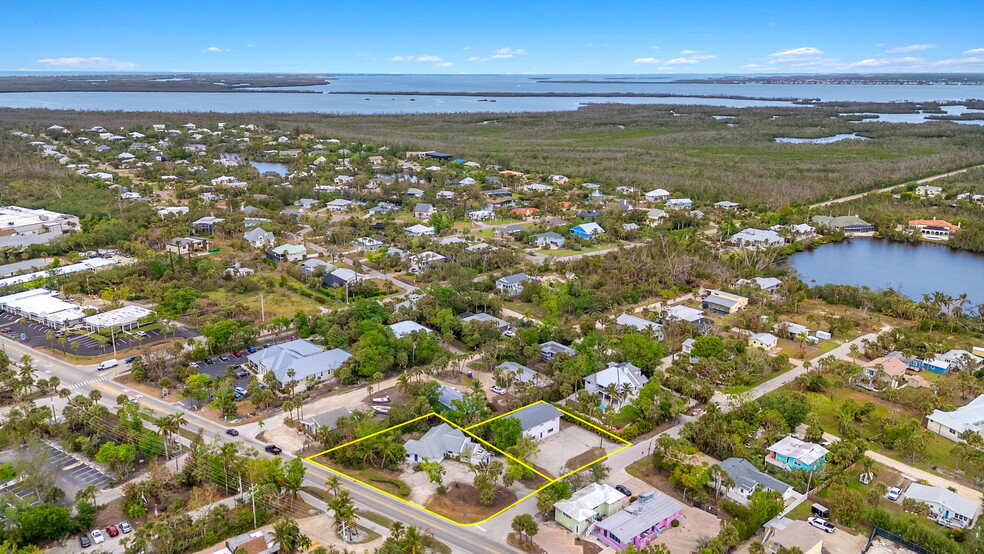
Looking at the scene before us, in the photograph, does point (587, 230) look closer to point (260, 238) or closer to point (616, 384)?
point (260, 238)

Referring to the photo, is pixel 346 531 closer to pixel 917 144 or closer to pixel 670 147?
pixel 670 147

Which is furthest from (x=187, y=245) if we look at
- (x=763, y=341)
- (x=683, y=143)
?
(x=683, y=143)

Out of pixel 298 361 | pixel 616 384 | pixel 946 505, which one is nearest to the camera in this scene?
pixel 946 505

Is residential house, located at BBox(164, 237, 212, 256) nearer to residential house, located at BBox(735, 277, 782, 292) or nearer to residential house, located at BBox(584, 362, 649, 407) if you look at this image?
residential house, located at BBox(584, 362, 649, 407)

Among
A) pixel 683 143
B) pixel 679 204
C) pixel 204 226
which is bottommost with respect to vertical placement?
pixel 204 226

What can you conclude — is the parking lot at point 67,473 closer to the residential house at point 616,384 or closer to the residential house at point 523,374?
the residential house at point 523,374

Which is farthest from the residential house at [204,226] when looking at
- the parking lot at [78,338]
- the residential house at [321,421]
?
the residential house at [321,421]

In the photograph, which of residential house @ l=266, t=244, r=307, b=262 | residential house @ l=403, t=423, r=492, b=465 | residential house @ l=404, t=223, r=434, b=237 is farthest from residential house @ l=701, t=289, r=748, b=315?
residential house @ l=266, t=244, r=307, b=262
